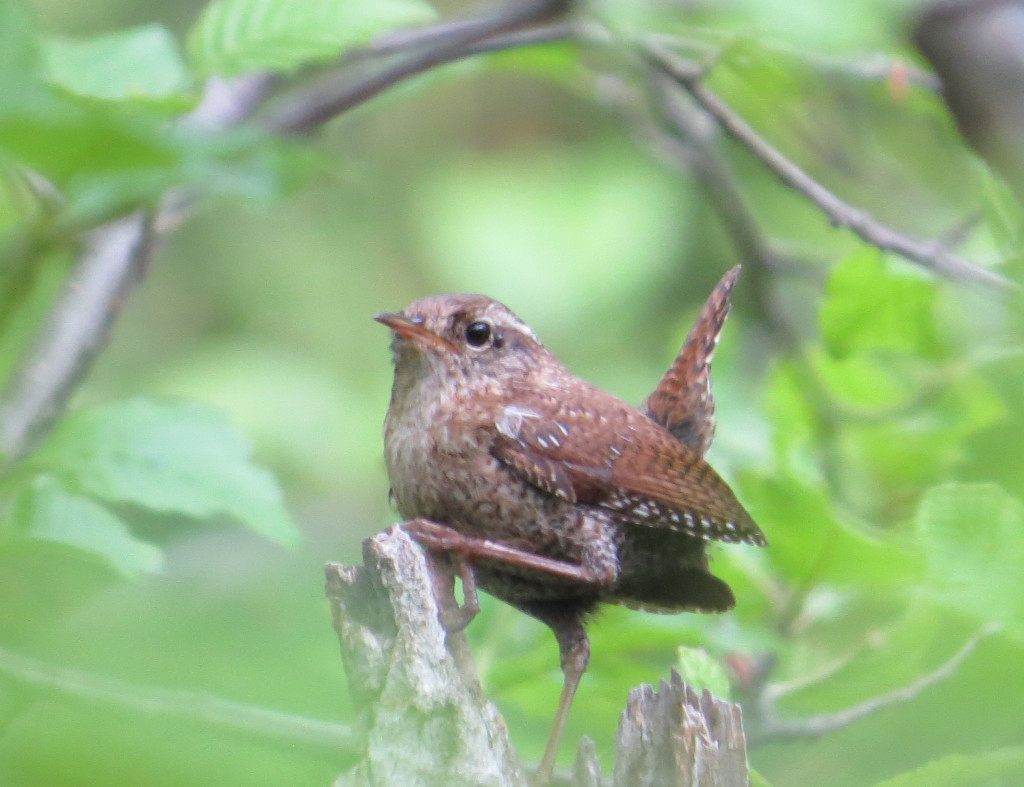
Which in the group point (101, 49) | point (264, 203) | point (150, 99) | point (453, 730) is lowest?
point (453, 730)

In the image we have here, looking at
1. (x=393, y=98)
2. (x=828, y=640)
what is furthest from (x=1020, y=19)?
(x=393, y=98)

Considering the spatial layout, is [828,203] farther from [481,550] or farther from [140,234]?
[140,234]

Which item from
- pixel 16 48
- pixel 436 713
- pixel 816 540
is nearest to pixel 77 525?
pixel 436 713

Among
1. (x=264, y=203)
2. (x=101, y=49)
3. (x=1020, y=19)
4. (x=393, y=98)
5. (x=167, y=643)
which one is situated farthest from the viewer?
(x=393, y=98)

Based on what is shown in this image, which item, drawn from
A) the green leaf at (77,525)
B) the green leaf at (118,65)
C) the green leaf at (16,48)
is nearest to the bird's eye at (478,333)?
the green leaf at (118,65)

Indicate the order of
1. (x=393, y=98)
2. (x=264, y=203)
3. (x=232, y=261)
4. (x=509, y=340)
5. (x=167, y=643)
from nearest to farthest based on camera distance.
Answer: (x=167, y=643) → (x=264, y=203) → (x=509, y=340) → (x=393, y=98) → (x=232, y=261)

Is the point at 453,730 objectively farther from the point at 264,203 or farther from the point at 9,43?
the point at 9,43

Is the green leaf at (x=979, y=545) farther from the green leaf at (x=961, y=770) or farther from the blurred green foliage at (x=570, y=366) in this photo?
the green leaf at (x=961, y=770)
